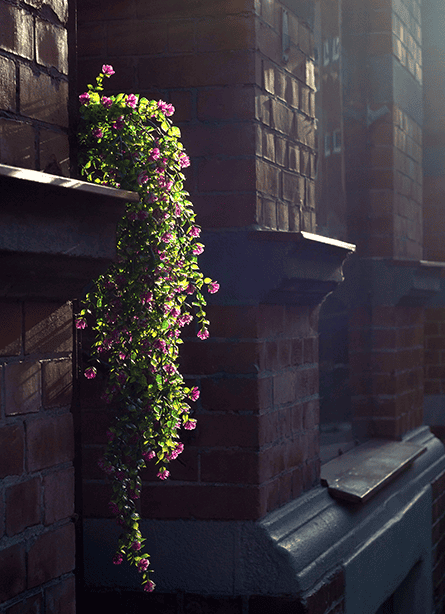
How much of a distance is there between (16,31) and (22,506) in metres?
0.77

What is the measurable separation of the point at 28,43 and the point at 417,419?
3.02m

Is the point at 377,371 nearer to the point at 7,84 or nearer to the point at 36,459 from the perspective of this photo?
the point at 36,459

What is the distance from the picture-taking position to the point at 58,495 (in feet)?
3.91

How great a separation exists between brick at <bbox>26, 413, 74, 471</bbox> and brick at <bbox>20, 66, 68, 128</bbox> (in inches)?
20.3

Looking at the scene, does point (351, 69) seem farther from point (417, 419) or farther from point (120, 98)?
point (120, 98)

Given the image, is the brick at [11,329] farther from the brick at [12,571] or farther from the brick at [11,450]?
the brick at [12,571]

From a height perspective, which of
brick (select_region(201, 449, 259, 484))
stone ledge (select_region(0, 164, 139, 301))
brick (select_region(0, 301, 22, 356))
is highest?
stone ledge (select_region(0, 164, 139, 301))

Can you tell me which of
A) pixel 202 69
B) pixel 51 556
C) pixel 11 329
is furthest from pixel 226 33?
pixel 51 556

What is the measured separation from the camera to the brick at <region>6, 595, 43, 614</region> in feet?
3.62

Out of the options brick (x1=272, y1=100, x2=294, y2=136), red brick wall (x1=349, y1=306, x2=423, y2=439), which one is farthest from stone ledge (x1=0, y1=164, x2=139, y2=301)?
red brick wall (x1=349, y1=306, x2=423, y2=439)

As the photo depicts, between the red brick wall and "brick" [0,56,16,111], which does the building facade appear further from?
the red brick wall

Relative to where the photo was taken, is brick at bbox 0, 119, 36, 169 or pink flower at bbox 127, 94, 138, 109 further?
pink flower at bbox 127, 94, 138, 109

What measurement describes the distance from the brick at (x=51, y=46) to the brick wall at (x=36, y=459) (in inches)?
16.3

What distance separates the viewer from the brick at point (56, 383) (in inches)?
46.1
